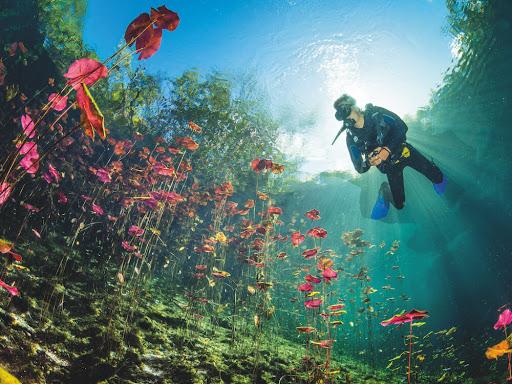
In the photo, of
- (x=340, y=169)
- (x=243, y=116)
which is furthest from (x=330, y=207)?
(x=243, y=116)

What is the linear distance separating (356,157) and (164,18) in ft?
A: 14.3

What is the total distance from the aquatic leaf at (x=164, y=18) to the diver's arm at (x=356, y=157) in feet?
13.5

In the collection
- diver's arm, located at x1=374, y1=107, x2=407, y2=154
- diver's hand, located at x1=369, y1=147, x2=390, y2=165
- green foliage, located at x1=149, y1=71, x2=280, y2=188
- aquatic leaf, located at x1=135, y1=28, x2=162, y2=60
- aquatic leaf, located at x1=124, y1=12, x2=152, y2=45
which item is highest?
green foliage, located at x1=149, y1=71, x2=280, y2=188

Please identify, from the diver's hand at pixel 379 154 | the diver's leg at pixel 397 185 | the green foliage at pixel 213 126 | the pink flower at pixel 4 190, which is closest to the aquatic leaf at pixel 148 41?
the pink flower at pixel 4 190

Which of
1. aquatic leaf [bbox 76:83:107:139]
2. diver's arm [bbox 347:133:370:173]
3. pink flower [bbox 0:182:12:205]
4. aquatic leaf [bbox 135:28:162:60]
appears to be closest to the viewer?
aquatic leaf [bbox 76:83:107:139]

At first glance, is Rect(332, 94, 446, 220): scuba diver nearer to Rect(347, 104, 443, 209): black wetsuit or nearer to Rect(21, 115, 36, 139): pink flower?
Rect(347, 104, 443, 209): black wetsuit

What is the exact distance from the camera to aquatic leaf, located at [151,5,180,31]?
3.52 ft

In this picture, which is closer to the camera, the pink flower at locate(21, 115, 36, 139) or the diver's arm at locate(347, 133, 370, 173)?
the pink flower at locate(21, 115, 36, 139)

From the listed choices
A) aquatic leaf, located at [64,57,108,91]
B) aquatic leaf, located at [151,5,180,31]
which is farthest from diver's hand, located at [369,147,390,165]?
aquatic leaf, located at [64,57,108,91]

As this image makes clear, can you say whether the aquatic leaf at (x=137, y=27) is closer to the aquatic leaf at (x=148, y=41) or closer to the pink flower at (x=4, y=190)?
the aquatic leaf at (x=148, y=41)

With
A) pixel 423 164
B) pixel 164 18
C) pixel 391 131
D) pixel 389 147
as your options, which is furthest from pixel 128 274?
pixel 423 164

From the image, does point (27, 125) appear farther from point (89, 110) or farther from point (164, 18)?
point (164, 18)

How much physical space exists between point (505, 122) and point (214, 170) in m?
11.4

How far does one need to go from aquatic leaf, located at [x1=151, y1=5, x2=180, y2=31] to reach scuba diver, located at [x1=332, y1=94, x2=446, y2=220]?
148 inches
